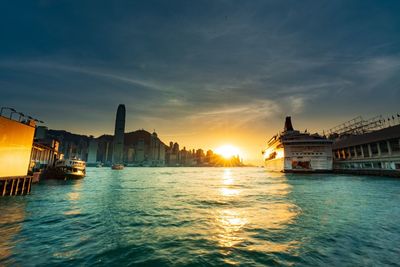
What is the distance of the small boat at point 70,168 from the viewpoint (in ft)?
153

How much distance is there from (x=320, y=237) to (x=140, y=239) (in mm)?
8369

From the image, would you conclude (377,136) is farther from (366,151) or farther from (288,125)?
(288,125)

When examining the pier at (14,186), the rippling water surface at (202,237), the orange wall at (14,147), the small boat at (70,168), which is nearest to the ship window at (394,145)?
the rippling water surface at (202,237)

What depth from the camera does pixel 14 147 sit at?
20.0 metres

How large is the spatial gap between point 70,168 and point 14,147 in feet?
104

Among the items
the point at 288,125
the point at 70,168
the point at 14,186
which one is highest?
the point at 288,125

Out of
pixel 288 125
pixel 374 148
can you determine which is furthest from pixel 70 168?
pixel 288 125

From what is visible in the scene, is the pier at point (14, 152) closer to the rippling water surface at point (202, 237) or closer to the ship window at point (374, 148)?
the rippling water surface at point (202, 237)

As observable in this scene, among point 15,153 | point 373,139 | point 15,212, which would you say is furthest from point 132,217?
point 373,139

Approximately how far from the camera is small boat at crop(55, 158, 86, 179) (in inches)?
1838

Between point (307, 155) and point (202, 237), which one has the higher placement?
point (307, 155)

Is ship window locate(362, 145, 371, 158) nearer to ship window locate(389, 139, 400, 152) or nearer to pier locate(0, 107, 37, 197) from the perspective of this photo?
ship window locate(389, 139, 400, 152)

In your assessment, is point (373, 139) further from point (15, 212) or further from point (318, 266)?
point (15, 212)

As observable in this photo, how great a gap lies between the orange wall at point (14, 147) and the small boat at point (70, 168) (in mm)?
27557
